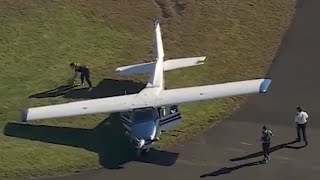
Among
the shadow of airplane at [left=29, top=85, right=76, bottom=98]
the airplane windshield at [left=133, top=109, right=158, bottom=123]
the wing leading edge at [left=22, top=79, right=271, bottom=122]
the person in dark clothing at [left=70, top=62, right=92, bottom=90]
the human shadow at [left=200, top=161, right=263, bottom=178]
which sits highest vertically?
the person in dark clothing at [left=70, top=62, right=92, bottom=90]

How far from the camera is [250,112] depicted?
3153cm

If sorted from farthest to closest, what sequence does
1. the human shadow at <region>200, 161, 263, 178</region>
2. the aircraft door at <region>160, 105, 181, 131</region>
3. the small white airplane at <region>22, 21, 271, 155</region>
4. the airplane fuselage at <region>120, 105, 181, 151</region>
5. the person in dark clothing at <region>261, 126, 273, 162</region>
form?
1. the aircraft door at <region>160, 105, 181, 131</region>
2. the small white airplane at <region>22, 21, 271, 155</region>
3. the airplane fuselage at <region>120, 105, 181, 151</region>
4. the person in dark clothing at <region>261, 126, 273, 162</region>
5. the human shadow at <region>200, 161, 263, 178</region>

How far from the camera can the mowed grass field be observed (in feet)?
95.1

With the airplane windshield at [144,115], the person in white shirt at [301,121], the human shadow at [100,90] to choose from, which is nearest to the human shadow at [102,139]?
the airplane windshield at [144,115]

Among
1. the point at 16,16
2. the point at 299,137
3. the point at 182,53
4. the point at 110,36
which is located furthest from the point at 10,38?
the point at 299,137

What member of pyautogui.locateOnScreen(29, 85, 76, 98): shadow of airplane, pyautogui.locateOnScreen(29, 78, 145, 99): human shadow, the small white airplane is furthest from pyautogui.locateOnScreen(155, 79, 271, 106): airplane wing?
pyautogui.locateOnScreen(29, 85, 76, 98): shadow of airplane

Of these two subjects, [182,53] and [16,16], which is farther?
[16,16]

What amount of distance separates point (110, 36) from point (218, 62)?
643cm

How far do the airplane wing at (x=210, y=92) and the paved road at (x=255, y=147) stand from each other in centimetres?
181

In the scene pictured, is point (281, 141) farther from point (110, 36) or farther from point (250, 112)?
point (110, 36)

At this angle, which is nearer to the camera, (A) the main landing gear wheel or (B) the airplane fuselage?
(B) the airplane fuselage

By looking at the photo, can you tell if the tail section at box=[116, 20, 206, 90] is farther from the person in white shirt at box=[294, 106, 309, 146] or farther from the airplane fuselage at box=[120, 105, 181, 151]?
the person in white shirt at box=[294, 106, 309, 146]

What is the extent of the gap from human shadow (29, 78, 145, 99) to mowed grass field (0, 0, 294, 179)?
5cm

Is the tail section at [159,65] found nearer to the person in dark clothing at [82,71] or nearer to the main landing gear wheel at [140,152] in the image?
the person in dark clothing at [82,71]
